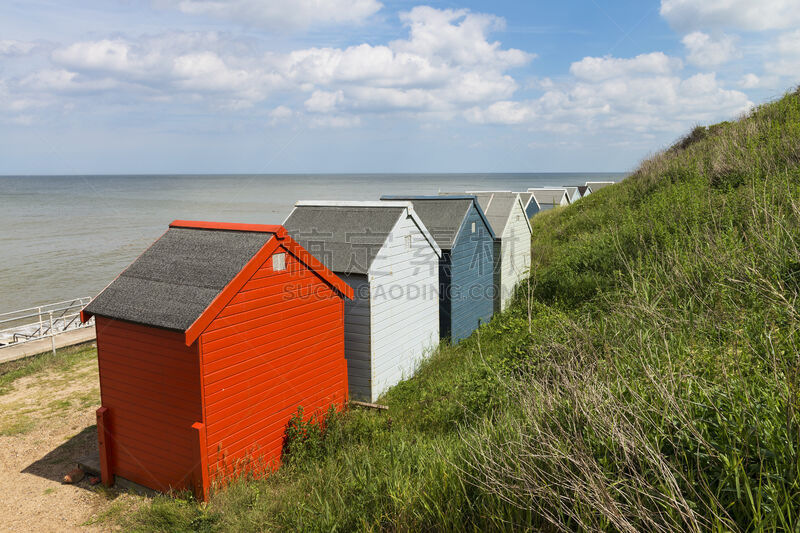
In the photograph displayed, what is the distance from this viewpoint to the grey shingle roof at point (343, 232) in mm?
11992

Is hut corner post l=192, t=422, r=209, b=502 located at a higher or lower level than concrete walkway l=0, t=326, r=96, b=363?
higher

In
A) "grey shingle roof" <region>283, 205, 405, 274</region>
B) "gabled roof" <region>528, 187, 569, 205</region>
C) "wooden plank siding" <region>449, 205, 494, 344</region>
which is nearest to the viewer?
"grey shingle roof" <region>283, 205, 405, 274</region>

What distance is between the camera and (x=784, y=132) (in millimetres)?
14180

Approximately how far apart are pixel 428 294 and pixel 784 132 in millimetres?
10811

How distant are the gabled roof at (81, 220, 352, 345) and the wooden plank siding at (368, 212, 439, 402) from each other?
2695mm

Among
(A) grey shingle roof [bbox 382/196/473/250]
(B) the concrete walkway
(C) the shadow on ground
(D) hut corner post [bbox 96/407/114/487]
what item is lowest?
(C) the shadow on ground

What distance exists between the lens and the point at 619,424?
14.3 feet

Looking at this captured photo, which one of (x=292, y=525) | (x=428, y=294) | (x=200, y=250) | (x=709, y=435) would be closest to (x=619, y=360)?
(x=709, y=435)

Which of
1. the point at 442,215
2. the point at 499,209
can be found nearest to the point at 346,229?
the point at 442,215

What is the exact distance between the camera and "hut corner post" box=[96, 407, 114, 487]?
8.79 metres

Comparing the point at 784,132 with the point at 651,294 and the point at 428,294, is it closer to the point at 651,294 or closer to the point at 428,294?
the point at 651,294

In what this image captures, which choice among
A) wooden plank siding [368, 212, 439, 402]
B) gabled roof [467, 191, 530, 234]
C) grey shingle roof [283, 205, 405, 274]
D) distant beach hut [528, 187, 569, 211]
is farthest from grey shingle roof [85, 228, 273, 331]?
distant beach hut [528, 187, 569, 211]

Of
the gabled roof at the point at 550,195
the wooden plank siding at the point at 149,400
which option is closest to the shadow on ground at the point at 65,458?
the wooden plank siding at the point at 149,400

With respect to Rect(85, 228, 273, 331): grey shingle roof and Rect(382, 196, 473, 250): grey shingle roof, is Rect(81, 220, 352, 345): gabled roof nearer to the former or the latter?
Rect(85, 228, 273, 331): grey shingle roof
